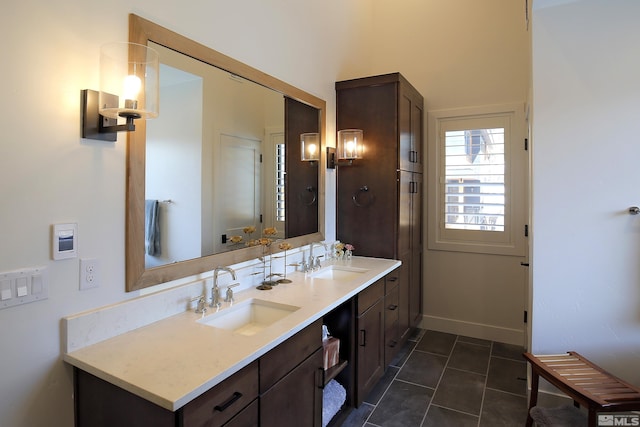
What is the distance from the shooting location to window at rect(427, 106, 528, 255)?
3477mm

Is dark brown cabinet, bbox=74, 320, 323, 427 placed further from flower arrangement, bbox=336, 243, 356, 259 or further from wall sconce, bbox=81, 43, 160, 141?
flower arrangement, bbox=336, 243, 356, 259

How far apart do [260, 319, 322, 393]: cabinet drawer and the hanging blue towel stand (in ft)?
2.26

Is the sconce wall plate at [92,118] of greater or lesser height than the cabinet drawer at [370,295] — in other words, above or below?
above

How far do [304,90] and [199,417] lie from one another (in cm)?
229

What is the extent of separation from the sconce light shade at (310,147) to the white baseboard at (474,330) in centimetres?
222

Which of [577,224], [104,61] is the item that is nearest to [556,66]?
[577,224]

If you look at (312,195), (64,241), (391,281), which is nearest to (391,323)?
(391,281)

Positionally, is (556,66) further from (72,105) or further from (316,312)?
(72,105)

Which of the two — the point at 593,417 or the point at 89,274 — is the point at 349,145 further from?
the point at 593,417

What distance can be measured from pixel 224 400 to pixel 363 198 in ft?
7.28

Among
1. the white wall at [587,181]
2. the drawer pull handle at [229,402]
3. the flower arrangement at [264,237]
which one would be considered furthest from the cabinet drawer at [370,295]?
the drawer pull handle at [229,402]

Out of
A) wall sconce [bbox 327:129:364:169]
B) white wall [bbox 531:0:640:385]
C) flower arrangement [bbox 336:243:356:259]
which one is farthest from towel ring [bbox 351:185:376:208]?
white wall [bbox 531:0:640:385]

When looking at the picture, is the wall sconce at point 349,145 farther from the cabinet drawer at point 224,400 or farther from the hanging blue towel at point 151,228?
the cabinet drawer at point 224,400

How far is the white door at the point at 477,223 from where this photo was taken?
3.49m
